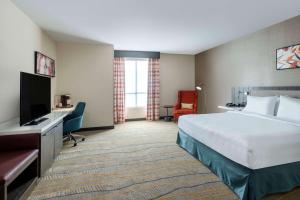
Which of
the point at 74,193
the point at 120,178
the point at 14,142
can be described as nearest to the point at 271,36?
the point at 120,178

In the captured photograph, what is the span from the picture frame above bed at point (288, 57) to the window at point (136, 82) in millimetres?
4061

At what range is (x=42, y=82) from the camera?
298 centimetres

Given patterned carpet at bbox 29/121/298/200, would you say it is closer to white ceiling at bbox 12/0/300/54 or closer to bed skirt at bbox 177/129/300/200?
bed skirt at bbox 177/129/300/200

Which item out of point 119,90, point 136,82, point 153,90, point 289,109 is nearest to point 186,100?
point 153,90

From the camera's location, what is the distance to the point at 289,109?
2812 millimetres

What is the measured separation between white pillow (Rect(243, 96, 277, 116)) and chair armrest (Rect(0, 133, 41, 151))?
3.72m

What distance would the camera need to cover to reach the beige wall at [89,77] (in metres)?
4.88

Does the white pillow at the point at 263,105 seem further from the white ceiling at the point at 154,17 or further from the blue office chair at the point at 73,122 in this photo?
the blue office chair at the point at 73,122

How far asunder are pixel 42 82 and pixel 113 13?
1.70m

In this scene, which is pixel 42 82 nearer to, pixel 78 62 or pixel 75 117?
pixel 75 117

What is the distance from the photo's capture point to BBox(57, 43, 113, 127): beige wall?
4.88 m

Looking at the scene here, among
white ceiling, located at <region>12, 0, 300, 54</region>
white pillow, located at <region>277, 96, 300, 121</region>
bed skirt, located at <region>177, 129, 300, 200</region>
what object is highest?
white ceiling, located at <region>12, 0, 300, 54</region>

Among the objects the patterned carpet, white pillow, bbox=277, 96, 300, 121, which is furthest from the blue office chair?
white pillow, bbox=277, 96, 300, 121

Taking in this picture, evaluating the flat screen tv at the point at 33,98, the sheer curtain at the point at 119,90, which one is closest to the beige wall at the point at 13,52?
the flat screen tv at the point at 33,98
